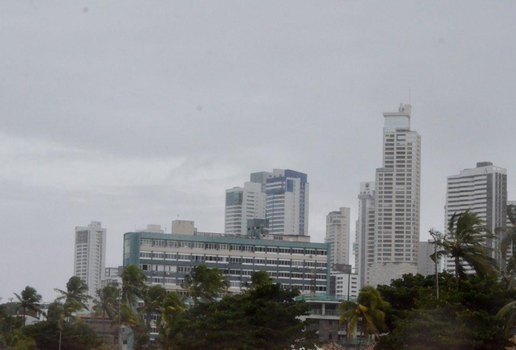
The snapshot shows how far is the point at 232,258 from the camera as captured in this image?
17112cm

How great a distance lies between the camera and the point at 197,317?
265ft

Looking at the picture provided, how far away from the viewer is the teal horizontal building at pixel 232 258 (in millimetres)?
162500

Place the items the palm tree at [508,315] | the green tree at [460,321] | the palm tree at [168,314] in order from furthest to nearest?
the palm tree at [168,314]
the green tree at [460,321]
the palm tree at [508,315]

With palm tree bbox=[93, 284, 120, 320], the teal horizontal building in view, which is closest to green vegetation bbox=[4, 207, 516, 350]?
palm tree bbox=[93, 284, 120, 320]

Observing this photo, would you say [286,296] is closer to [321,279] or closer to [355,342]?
[355,342]

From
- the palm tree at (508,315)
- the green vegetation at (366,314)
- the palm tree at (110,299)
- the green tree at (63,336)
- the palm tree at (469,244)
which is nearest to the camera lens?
the palm tree at (508,315)

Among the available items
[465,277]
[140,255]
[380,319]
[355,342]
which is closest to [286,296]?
[380,319]

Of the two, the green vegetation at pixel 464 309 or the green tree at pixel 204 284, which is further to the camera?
the green tree at pixel 204 284

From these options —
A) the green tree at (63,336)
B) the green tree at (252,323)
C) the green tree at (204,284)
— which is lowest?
the green tree at (63,336)

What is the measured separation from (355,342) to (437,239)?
47.1 meters

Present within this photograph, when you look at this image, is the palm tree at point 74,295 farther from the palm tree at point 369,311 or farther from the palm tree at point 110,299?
the palm tree at point 369,311

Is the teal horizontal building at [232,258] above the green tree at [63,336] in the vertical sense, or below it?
above

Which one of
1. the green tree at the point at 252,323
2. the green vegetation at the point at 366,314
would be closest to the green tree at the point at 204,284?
the green vegetation at the point at 366,314

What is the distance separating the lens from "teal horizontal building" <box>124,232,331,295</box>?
16250 centimetres
